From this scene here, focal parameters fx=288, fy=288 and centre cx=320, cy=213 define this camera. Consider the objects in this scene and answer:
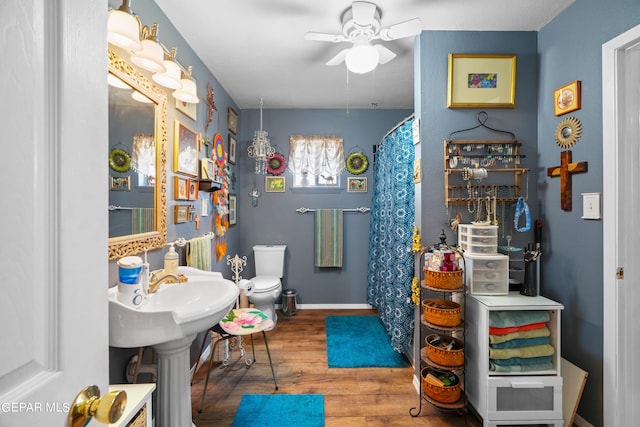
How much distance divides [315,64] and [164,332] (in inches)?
88.5

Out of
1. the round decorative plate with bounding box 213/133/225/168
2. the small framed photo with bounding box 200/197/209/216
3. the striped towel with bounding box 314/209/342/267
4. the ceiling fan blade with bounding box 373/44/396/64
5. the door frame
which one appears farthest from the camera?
the striped towel with bounding box 314/209/342/267

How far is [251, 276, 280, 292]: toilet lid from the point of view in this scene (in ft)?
9.13

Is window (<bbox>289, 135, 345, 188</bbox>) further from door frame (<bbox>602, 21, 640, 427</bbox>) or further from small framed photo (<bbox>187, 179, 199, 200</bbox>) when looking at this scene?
door frame (<bbox>602, 21, 640, 427</bbox>)

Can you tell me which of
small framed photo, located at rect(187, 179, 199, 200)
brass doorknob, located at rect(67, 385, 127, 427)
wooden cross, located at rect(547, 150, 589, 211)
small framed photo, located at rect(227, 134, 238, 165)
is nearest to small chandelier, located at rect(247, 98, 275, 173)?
small framed photo, located at rect(227, 134, 238, 165)

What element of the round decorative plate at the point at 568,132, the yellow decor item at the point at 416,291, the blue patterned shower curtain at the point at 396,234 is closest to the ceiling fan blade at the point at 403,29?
the blue patterned shower curtain at the point at 396,234

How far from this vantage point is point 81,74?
1.57 feet

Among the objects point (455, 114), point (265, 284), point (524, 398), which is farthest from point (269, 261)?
point (524, 398)

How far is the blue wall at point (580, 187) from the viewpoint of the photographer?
153 cm

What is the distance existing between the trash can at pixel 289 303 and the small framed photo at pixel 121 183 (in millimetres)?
Result: 2236

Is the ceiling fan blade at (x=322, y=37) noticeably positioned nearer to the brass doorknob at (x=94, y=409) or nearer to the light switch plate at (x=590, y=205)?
the light switch plate at (x=590, y=205)

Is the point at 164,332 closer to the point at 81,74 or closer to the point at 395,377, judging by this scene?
the point at 81,74

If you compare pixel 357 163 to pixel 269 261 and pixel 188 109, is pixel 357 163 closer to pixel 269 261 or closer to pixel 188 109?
pixel 269 261

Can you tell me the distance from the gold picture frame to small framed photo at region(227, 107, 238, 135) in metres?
2.15

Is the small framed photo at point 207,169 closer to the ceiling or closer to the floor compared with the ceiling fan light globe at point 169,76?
closer to the floor
